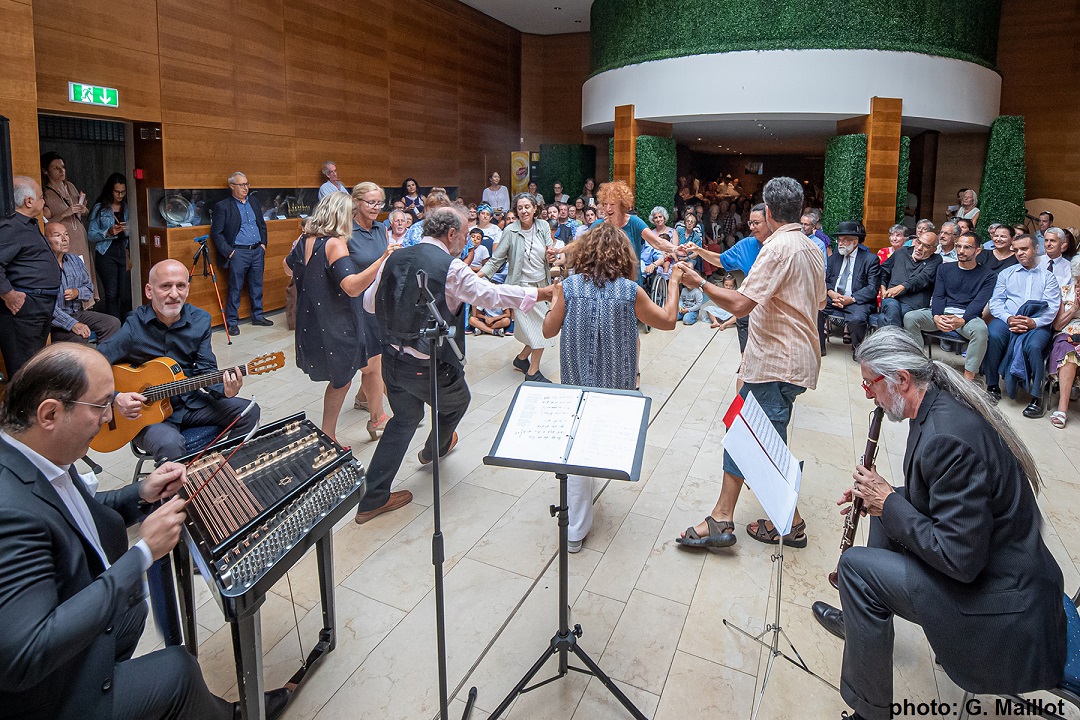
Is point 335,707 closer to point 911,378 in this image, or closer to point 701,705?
point 701,705

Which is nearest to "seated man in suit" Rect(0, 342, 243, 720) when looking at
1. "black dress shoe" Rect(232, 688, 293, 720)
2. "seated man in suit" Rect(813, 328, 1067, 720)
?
"black dress shoe" Rect(232, 688, 293, 720)

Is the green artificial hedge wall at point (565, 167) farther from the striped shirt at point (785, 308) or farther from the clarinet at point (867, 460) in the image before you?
the clarinet at point (867, 460)

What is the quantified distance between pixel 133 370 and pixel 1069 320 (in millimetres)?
A: 6337

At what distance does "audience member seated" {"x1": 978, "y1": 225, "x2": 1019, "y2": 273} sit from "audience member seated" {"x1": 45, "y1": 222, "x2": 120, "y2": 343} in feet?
23.7

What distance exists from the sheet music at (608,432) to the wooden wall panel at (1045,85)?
1246 centimetres

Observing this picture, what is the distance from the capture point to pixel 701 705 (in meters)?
2.33

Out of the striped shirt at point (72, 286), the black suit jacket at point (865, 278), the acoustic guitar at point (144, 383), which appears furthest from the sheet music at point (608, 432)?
the black suit jacket at point (865, 278)

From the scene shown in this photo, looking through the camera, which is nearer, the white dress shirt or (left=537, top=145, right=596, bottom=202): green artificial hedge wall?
the white dress shirt

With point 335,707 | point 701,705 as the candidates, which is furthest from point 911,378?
point 335,707

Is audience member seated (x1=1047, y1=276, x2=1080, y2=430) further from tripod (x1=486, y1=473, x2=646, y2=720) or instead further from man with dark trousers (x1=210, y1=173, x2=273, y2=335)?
man with dark trousers (x1=210, y1=173, x2=273, y2=335)

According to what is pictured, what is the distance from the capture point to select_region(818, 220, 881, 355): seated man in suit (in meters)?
6.76

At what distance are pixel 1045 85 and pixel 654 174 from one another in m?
6.60

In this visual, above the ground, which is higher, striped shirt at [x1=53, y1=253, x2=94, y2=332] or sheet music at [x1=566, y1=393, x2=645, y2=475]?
striped shirt at [x1=53, y1=253, x2=94, y2=332]

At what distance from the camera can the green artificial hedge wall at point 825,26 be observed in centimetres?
943
